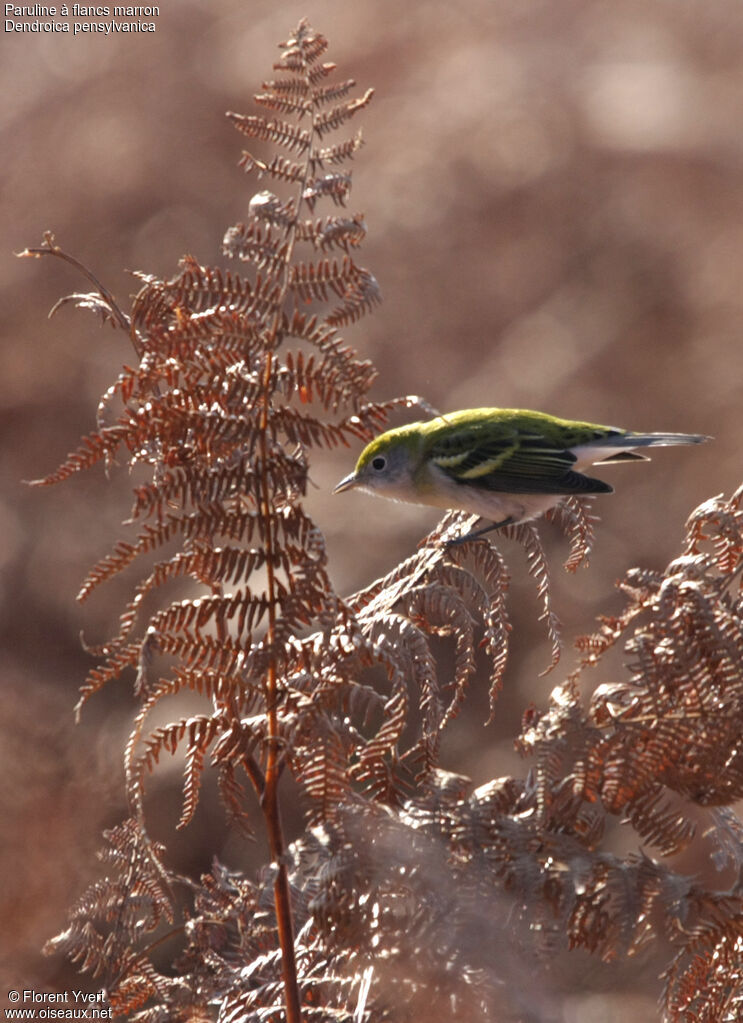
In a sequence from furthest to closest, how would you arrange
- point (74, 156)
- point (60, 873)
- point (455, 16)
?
point (455, 16), point (74, 156), point (60, 873)

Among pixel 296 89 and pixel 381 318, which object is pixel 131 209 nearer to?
pixel 381 318

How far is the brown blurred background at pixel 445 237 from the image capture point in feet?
15.9

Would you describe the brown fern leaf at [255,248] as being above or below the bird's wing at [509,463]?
below

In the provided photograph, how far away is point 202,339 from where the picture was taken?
1452mm

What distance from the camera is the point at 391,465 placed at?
9.50 ft

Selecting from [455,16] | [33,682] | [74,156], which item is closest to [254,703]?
[33,682]

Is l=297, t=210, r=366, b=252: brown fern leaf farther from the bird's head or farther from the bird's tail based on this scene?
the bird's tail

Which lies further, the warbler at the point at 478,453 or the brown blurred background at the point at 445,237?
the brown blurred background at the point at 445,237

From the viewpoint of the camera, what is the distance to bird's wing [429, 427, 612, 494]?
266 centimetres

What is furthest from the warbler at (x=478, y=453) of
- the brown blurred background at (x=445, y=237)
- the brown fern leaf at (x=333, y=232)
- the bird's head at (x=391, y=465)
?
the brown blurred background at (x=445, y=237)

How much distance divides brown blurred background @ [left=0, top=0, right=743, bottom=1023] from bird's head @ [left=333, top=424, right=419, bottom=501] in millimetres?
1786

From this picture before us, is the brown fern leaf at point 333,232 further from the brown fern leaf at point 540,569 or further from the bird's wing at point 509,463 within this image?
the bird's wing at point 509,463

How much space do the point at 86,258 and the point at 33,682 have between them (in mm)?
2305

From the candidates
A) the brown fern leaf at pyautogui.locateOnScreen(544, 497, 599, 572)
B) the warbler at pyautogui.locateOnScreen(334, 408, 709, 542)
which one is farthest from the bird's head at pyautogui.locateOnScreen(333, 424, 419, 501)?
the brown fern leaf at pyautogui.locateOnScreen(544, 497, 599, 572)
